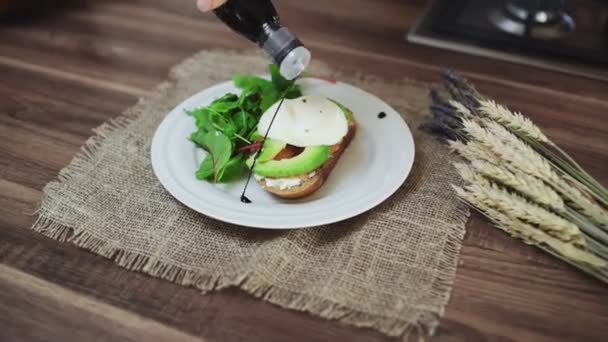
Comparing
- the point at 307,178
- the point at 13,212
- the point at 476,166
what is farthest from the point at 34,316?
the point at 476,166

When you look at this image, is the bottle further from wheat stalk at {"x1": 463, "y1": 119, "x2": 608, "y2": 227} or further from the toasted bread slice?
wheat stalk at {"x1": 463, "y1": 119, "x2": 608, "y2": 227}

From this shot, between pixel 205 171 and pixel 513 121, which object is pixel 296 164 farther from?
pixel 513 121

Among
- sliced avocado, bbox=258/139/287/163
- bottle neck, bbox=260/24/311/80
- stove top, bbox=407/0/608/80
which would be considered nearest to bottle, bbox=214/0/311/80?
bottle neck, bbox=260/24/311/80

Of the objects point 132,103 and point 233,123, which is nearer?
point 233,123

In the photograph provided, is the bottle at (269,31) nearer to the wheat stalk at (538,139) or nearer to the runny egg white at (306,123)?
the runny egg white at (306,123)

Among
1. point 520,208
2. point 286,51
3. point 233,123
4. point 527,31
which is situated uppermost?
point 286,51

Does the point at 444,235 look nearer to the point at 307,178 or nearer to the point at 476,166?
the point at 476,166

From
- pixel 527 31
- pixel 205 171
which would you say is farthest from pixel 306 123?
pixel 527 31
